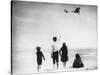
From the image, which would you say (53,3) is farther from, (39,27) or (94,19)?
(94,19)

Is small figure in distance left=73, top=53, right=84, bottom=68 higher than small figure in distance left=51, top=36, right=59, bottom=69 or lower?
lower

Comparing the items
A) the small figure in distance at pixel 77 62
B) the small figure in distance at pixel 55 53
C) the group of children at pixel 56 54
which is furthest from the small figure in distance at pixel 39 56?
the small figure in distance at pixel 77 62

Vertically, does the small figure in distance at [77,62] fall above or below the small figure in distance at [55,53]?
below

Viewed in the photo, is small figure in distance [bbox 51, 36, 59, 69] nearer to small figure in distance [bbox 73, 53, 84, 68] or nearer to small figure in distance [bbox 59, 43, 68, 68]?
small figure in distance [bbox 59, 43, 68, 68]

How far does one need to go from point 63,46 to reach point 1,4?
781 millimetres

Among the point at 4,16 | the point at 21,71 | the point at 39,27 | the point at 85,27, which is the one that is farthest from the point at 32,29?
the point at 85,27

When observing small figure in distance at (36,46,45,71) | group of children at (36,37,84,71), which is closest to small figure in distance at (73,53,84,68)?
group of children at (36,37,84,71)

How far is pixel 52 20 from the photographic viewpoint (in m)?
1.64

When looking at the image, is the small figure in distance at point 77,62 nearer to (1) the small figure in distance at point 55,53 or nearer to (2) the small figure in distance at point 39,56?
(1) the small figure in distance at point 55,53

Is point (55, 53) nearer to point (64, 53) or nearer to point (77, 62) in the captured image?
point (64, 53)

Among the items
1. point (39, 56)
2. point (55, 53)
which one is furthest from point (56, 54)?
point (39, 56)

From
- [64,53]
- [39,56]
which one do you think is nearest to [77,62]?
[64,53]

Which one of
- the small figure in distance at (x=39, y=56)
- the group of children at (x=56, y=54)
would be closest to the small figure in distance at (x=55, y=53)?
the group of children at (x=56, y=54)

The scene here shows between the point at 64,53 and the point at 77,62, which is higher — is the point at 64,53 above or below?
above
